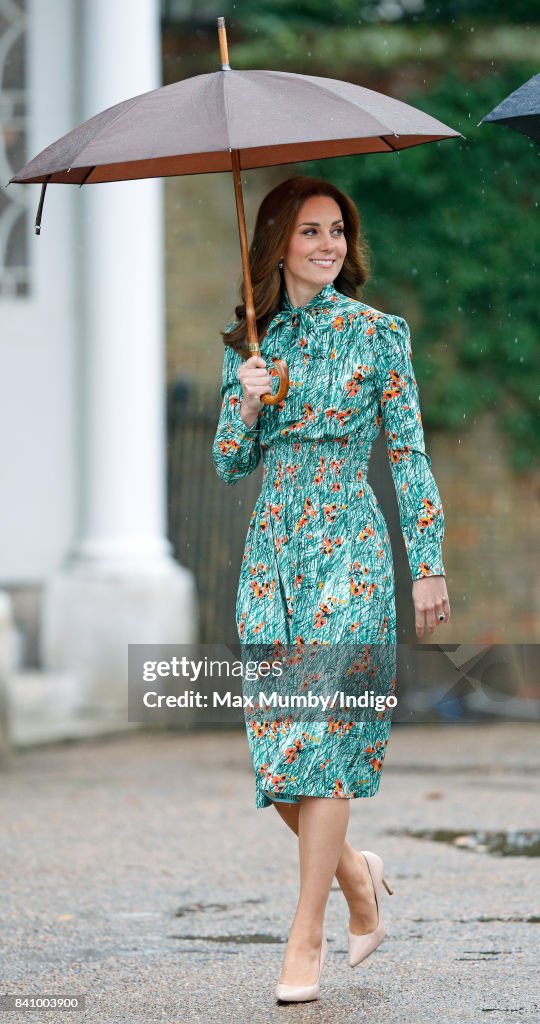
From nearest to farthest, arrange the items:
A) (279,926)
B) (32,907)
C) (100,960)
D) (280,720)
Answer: (280,720) → (100,960) → (279,926) → (32,907)

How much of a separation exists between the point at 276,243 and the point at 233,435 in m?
0.47

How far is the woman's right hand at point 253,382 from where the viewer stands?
4.05 meters

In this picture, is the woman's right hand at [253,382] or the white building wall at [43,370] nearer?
the woman's right hand at [253,382]

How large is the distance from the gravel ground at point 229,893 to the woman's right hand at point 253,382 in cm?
136

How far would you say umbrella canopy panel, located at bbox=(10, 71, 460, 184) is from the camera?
3854 millimetres

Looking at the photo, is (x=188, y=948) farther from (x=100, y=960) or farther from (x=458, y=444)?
(x=458, y=444)

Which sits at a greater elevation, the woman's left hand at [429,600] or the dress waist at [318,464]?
the dress waist at [318,464]

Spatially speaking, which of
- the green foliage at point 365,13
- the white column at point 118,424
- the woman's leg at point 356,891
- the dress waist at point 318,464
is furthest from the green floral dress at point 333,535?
the green foliage at point 365,13

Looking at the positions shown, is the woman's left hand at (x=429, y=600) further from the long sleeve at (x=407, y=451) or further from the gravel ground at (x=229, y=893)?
the gravel ground at (x=229, y=893)

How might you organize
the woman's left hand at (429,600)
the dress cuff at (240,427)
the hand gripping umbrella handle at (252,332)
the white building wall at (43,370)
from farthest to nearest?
the white building wall at (43,370) < the dress cuff at (240,427) < the hand gripping umbrella handle at (252,332) < the woman's left hand at (429,600)

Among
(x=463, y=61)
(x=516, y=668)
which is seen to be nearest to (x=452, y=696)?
(x=516, y=668)

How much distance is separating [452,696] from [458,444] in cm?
178

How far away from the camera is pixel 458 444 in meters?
11.3

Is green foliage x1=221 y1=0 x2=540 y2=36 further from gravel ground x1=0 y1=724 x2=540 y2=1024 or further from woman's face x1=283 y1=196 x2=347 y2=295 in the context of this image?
woman's face x1=283 y1=196 x2=347 y2=295
